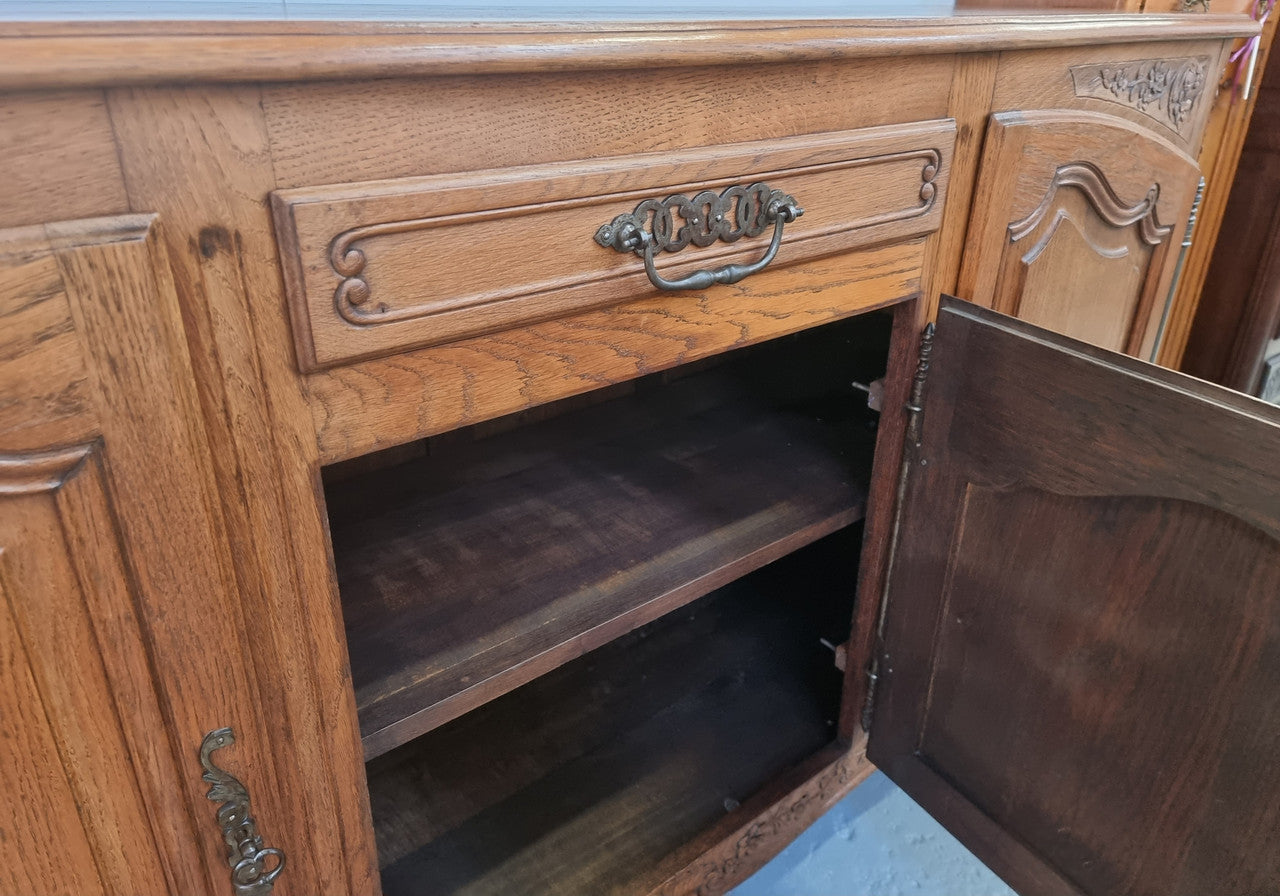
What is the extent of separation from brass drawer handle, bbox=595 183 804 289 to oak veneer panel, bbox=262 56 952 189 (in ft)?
0.10

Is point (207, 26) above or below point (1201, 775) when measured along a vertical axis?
above

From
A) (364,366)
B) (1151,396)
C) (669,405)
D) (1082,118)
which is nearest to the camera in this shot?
(364,366)

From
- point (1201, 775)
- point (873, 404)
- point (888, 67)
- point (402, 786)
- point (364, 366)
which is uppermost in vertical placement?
point (888, 67)

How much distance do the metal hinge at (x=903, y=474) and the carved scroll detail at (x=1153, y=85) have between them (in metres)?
0.24

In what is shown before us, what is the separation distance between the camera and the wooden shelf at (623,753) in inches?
29.1

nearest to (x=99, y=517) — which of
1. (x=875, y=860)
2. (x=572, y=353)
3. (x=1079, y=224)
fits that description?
(x=572, y=353)

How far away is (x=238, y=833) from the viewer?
1.50 ft

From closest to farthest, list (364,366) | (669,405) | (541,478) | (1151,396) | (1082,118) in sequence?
1. (364,366)
2. (1151,396)
3. (1082,118)
4. (541,478)
5. (669,405)

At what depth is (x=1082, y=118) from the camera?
687 millimetres

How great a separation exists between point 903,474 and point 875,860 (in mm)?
473

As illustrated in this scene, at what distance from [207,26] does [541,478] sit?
0.51 m

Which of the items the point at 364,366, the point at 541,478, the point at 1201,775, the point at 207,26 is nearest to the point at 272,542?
the point at 364,366

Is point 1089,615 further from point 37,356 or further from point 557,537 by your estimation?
point 37,356

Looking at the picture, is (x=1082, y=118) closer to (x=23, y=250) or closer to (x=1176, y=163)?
(x=1176, y=163)
